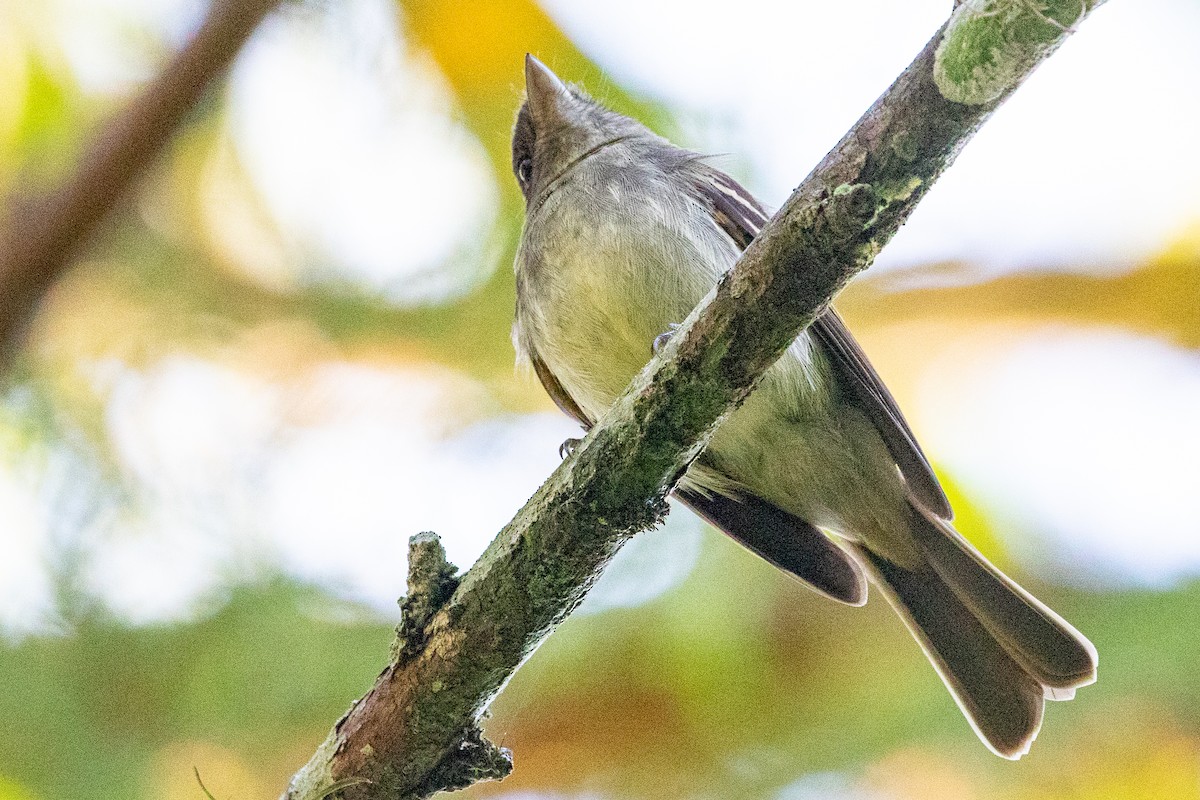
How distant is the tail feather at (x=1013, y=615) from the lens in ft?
9.70

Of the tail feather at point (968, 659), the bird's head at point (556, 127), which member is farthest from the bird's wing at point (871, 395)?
the bird's head at point (556, 127)

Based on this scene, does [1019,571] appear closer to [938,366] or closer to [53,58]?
[938,366]

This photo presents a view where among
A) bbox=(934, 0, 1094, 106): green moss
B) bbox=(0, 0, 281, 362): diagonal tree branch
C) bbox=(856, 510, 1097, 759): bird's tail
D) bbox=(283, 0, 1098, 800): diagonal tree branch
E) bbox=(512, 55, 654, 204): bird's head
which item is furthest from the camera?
bbox=(512, 55, 654, 204): bird's head

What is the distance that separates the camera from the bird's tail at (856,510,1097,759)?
2.98 m

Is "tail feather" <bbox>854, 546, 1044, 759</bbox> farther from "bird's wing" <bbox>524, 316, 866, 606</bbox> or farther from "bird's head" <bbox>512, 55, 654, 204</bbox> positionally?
"bird's head" <bbox>512, 55, 654, 204</bbox>

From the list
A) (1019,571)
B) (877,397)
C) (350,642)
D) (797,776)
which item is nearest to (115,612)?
(350,642)

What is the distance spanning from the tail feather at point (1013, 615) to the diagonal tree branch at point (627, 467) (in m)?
1.37

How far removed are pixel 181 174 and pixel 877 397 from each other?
217 cm

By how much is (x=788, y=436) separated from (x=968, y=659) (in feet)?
2.58

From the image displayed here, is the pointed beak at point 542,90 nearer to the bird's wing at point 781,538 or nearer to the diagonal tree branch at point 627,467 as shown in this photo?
the bird's wing at point 781,538

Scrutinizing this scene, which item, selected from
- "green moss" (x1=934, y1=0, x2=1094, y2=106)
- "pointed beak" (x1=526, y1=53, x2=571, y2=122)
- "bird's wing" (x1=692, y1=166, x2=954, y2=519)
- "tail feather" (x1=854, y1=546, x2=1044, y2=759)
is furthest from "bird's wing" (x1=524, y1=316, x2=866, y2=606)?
"green moss" (x1=934, y1=0, x2=1094, y2=106)

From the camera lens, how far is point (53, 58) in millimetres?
3408

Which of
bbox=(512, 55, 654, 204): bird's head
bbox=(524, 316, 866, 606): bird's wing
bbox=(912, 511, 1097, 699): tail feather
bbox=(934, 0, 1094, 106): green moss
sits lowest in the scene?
bbox=(524, 316, 866, 606): bird's wing

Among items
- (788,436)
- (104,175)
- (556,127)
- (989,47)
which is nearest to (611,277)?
(788,436)
